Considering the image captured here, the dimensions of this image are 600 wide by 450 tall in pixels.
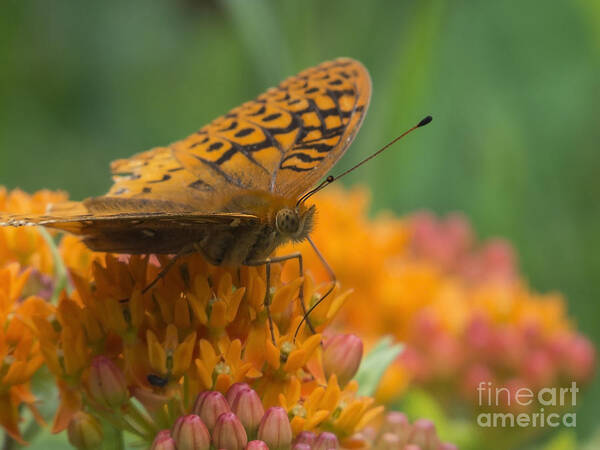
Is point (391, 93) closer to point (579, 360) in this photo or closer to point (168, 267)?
point (579, 360)

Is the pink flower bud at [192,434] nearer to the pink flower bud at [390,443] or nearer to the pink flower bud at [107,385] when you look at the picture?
the pink flower bud at [107,385]

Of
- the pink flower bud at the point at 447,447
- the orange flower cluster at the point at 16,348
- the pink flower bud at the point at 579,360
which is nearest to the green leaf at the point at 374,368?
the pink flower bud at the point at 447,447

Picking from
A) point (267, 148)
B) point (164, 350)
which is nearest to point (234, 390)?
point (164, 350)

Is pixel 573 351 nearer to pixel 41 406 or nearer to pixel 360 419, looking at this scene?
pixel 360 419

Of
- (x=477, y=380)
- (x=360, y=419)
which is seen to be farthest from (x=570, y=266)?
(x=360, y=419)

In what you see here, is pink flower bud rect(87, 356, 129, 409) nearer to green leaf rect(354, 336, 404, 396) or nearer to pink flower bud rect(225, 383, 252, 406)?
pink flower bud rect(225, 383, 252, 406)

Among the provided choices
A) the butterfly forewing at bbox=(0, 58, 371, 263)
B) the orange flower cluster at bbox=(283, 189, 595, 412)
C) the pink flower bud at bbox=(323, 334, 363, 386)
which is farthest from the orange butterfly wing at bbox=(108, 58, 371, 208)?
the orange flower cluster at bbox=(283, 189, 595, 412)
